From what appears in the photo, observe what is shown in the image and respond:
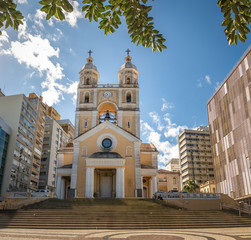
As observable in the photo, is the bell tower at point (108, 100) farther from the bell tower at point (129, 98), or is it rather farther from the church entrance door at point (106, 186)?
the church entrance door at point (106, 186)

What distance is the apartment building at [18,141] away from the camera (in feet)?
178

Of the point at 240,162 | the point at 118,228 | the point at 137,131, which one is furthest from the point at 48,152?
the point at 118,228

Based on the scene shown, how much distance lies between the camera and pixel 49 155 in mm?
79500

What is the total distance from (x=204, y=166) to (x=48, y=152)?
170 ft

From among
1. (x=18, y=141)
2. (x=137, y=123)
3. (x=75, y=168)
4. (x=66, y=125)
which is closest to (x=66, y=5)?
(x=75, y=168)

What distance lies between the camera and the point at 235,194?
4097 cm

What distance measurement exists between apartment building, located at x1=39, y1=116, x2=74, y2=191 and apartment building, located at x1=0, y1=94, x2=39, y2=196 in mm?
11321

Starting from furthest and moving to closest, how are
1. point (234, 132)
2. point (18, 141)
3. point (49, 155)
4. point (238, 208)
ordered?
point (49, 155) → point (18, 141) → point (234, 132) → point (238, 208)

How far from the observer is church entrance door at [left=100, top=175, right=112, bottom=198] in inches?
1362

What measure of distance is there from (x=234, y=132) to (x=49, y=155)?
56516 millimetres

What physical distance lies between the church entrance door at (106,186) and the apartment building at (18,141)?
80.3 feet

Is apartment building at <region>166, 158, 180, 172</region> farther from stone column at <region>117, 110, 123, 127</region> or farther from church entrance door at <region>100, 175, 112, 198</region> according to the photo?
church entrance door at <region>100, 175, 112, 198</region>

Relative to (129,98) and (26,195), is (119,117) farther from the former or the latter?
(26,195)

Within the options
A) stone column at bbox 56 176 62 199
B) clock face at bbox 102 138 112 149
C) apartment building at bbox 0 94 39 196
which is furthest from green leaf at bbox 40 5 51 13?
apartment building at bbox 0 94 39 196
